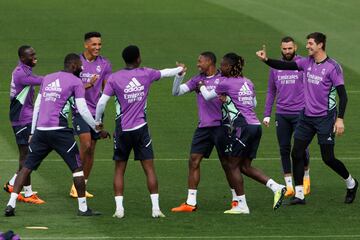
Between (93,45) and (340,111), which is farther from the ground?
(93,45)

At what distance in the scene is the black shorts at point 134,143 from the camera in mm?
17203

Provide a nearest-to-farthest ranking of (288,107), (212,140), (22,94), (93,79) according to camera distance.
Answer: (212,140)
(93,79)
(22,94)
(288,107)

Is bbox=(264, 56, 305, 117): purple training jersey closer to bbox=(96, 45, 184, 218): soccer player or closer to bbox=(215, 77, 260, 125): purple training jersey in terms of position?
bbox=(215, 77, 260, 125): purple training jersey

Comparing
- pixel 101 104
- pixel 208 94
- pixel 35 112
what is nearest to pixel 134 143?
pixel 101 104

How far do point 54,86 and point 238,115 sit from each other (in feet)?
8.70

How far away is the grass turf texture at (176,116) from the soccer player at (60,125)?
1.45 feet

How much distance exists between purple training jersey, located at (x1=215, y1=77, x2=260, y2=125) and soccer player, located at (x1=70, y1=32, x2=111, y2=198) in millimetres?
2439

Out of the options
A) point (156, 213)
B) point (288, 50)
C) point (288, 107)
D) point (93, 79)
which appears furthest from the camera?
point (288, 107)

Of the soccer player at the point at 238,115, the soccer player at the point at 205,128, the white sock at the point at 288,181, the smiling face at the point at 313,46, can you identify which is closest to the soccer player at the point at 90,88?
the soccer player at the point at 205,128

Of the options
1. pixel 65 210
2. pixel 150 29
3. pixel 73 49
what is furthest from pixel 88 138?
pixel 150 29

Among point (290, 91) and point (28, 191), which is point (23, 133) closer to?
point (28, 191)

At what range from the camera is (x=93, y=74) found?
19.2 metres

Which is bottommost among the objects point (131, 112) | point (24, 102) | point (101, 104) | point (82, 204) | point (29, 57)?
point (82, 204)

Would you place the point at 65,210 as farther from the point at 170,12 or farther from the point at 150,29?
the point at 170,12
